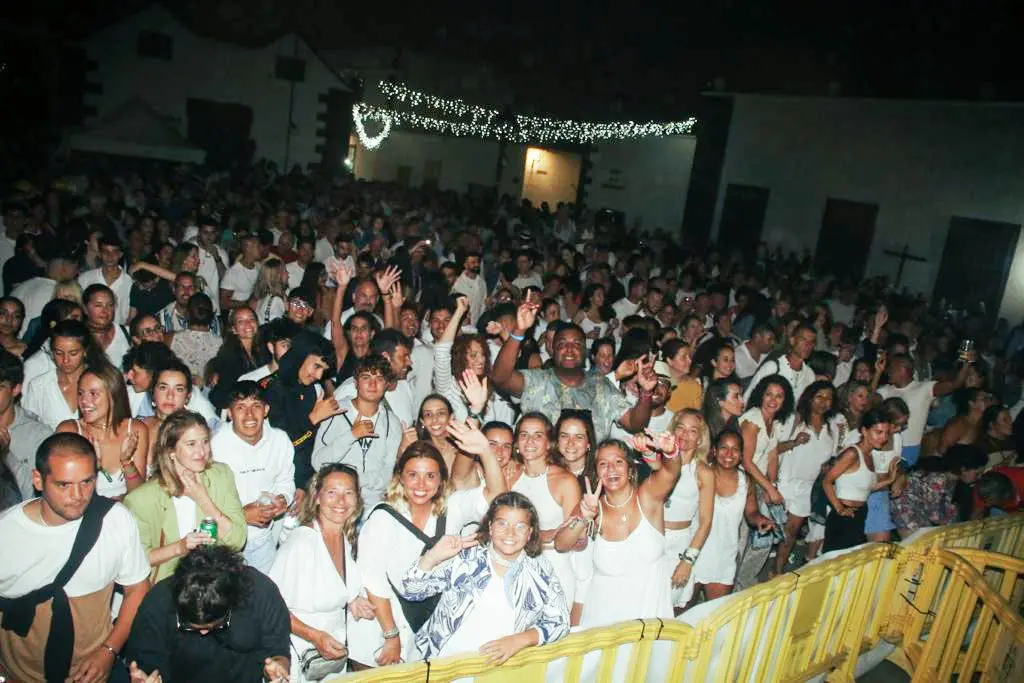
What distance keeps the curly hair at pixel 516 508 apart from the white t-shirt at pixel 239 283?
5.93m

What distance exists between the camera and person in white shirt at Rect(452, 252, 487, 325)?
30.6 ft

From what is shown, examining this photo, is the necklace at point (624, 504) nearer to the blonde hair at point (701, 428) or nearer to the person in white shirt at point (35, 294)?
the blonde hair at point (701, 428)

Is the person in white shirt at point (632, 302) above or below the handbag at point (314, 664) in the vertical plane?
above

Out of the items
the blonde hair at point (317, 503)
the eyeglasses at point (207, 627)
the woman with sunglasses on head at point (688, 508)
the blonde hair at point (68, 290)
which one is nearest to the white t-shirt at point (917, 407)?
the woman with sunglasses on head at point (688, 508)

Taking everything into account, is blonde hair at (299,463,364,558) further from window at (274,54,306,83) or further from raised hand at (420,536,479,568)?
window at (274,54,306,83)

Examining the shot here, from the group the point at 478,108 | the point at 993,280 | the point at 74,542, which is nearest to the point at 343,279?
the point at 74,542

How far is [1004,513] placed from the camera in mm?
5426

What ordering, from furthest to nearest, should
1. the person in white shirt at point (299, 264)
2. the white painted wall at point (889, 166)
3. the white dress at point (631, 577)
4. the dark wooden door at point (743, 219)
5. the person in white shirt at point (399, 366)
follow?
1. the dark wooden door at point (743, 219)
2. the white painted wall at point (889, 166)
3. the person in white shirt at point (299, 264)
4. the person in white shirt at point (399, 366)
5. the white dress at point (631, 577)

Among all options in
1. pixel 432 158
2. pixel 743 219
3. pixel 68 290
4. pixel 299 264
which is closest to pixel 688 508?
pixel 68 290

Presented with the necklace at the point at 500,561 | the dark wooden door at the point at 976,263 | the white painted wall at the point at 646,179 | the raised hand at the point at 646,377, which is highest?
the white painted wall at the point at 646,179

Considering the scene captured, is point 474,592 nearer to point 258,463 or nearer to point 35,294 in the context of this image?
point 258,463

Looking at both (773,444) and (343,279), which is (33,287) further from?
(773,444)

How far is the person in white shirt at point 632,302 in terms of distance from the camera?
9414 millimetres

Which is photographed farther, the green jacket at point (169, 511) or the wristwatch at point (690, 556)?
the wristwatch at point (690, 556)
